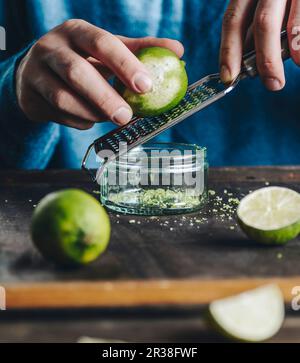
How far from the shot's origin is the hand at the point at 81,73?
4.05ft

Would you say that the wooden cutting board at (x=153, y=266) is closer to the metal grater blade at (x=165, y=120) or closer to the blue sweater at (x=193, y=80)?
the metal grater blade at (x=165, y=120)

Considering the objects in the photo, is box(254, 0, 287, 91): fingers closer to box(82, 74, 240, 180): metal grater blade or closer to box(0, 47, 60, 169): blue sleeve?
box(82, 74, 240, 180): metal grater blade

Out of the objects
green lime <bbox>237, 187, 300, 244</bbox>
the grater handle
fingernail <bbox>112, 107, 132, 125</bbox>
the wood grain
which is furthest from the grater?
the wood grain

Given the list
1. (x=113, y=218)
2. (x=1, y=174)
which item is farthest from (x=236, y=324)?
(x=1, y=174)

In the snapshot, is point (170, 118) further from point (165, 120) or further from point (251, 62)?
point (251, 62)

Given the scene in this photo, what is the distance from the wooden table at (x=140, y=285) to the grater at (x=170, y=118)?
260 mm

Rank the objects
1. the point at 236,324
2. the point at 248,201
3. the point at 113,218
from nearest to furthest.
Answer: the point at 236,324
the point at 248,201
the point at 113,218

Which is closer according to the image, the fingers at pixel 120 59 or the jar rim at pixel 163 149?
the fingers at pixel 120 59

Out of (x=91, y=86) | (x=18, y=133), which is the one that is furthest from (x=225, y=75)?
(x=18, y=133)

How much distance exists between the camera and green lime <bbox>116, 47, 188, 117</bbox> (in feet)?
4.24

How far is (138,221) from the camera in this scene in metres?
1.32

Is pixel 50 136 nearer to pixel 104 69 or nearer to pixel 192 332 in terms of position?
pixel 104 69

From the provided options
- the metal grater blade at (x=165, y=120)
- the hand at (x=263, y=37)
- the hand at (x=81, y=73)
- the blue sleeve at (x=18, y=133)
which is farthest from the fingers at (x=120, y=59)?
the blue sleeve at (x=18, y=133)

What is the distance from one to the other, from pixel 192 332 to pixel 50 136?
1.14 metres
